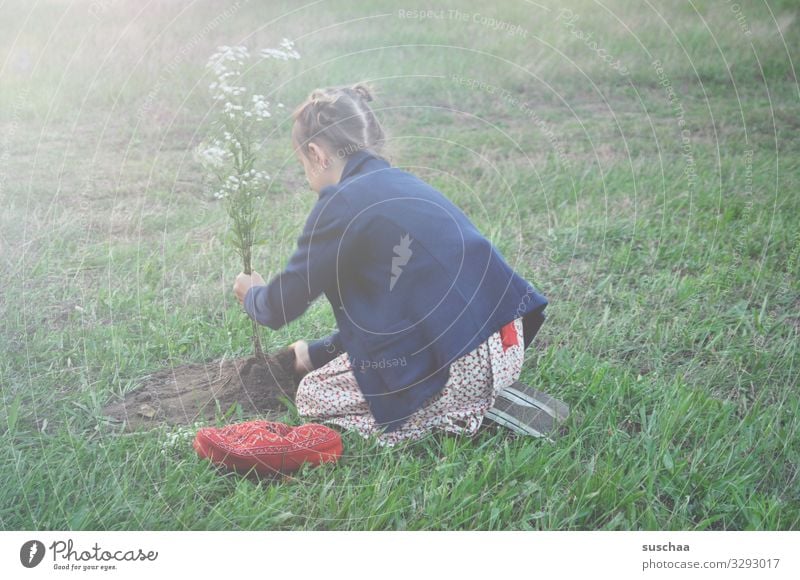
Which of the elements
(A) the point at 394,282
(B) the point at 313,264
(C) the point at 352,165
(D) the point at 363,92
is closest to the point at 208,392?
(B) the point at 313,264

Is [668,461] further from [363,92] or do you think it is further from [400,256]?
[363,92]

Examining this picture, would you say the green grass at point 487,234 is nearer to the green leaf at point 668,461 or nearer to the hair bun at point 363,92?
the green leaf at point 668,461

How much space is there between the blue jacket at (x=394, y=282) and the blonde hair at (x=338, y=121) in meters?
0.04

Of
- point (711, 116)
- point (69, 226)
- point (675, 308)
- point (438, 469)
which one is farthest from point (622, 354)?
point (69, 226)

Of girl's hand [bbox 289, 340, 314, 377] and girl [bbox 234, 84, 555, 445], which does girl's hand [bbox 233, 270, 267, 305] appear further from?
girl's hand [bbox 289, 340, 314, 377]

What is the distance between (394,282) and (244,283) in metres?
0.38

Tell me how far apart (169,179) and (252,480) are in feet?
3.07

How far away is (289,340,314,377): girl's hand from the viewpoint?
2125mm

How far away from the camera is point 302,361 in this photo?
212cm

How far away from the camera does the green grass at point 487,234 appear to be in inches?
74.2
